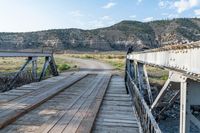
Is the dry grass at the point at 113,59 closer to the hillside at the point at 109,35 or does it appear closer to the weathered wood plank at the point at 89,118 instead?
the weathered wood plank at the point at 89,118

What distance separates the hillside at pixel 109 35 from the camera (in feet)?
477

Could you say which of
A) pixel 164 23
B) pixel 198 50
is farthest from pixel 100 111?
pixel 164 23

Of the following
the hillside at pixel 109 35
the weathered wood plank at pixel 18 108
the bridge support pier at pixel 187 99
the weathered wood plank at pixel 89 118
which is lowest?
the weathered wood plank at pixel 89 118

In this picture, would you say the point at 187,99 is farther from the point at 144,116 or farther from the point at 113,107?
the point at 113,107

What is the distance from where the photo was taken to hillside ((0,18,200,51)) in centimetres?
14550

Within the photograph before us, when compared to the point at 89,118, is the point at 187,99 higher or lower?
higher

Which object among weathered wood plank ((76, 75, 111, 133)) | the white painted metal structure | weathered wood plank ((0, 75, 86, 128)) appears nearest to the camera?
the white painted metal structure

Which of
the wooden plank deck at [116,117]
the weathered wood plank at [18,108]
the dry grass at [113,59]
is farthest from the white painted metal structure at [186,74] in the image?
the dry grass at [113,59]

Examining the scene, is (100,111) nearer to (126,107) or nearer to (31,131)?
(126,107)

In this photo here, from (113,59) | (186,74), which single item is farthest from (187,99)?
(113,59)

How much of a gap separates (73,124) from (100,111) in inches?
82.7

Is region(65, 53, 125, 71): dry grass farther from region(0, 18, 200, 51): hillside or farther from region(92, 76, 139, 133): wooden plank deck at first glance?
region(0, 18, 200, 51): hillside

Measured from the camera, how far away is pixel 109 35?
165 m

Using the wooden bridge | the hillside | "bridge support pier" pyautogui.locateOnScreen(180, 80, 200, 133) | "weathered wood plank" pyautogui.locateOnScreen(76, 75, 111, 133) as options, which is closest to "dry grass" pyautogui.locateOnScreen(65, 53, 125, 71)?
the wooden bridge
